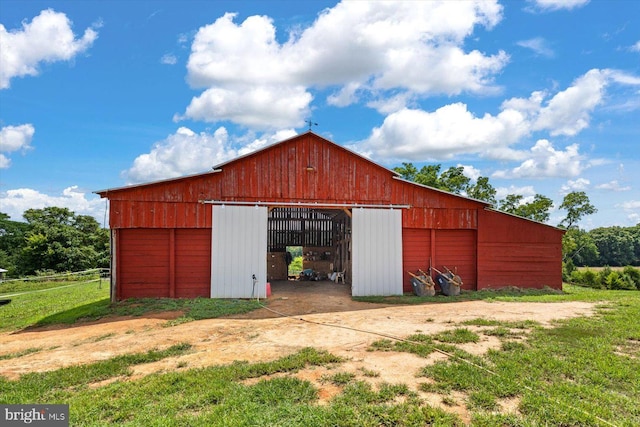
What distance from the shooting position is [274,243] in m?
21.3

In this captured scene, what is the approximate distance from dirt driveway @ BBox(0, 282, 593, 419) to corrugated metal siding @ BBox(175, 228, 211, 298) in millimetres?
2438

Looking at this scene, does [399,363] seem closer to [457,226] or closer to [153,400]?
[153,400]

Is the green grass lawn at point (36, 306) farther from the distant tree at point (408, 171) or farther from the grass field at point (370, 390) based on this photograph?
the distant tree at point (408, 171)

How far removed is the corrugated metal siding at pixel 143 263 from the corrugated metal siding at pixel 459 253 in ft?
34.0

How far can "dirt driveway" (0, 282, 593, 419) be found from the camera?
6.59 metres

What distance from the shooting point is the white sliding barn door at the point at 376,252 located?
1465cm

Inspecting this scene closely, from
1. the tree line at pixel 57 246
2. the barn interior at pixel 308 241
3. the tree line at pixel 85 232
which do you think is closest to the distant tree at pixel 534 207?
the tree line at pixel 85 232

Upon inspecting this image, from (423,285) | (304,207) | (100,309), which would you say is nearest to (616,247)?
(423,285)

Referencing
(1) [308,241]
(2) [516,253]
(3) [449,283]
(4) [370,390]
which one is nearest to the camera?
(4) [370,390]

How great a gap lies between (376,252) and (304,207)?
3.25m

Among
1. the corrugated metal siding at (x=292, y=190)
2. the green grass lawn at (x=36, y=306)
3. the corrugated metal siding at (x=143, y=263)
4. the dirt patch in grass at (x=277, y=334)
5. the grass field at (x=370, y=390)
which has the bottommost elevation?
the green grass lawn at (x=36, y=306)

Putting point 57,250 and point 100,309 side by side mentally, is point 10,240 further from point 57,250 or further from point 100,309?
point 100,309

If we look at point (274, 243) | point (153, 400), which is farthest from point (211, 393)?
point (274, 243)

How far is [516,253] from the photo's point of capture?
16234mm
